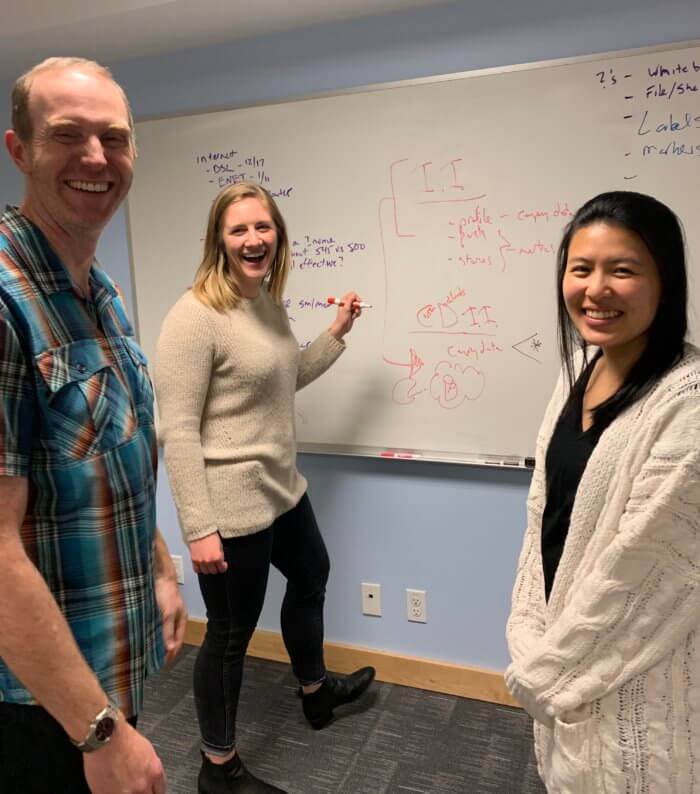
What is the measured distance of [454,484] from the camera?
7.00ft

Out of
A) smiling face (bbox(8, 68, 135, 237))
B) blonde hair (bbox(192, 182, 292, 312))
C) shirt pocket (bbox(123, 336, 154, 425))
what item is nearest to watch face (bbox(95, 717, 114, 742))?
shirt pocket (bbox(123, 336, 154, 425))

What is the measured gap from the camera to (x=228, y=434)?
1.72 metres

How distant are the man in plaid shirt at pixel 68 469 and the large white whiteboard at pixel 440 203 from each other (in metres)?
1.16

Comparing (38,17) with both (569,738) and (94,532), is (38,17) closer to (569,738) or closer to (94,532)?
(94,532)

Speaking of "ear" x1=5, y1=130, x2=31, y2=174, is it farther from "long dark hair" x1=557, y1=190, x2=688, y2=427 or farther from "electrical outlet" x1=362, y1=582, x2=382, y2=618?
Result: "electrical outlet" x1=362, y1=582, x2=382, y2=618

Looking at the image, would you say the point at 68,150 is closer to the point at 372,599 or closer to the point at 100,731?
the point at 100,731

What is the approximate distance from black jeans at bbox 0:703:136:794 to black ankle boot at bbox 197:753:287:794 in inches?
39.2

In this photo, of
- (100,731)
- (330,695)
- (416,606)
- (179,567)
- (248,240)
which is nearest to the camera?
(100,731)

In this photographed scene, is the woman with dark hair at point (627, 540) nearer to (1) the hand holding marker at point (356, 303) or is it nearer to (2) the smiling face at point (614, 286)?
(2) the smiling face at point (614, 286)

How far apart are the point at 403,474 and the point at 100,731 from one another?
4.82 feet

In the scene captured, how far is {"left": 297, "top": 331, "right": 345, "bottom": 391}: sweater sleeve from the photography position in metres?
2.03

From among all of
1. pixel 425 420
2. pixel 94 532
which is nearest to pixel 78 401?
pixel 94 532

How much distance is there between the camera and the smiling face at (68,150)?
2.90ft

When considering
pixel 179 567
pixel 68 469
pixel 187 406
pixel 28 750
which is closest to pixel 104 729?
pixel 28 750
